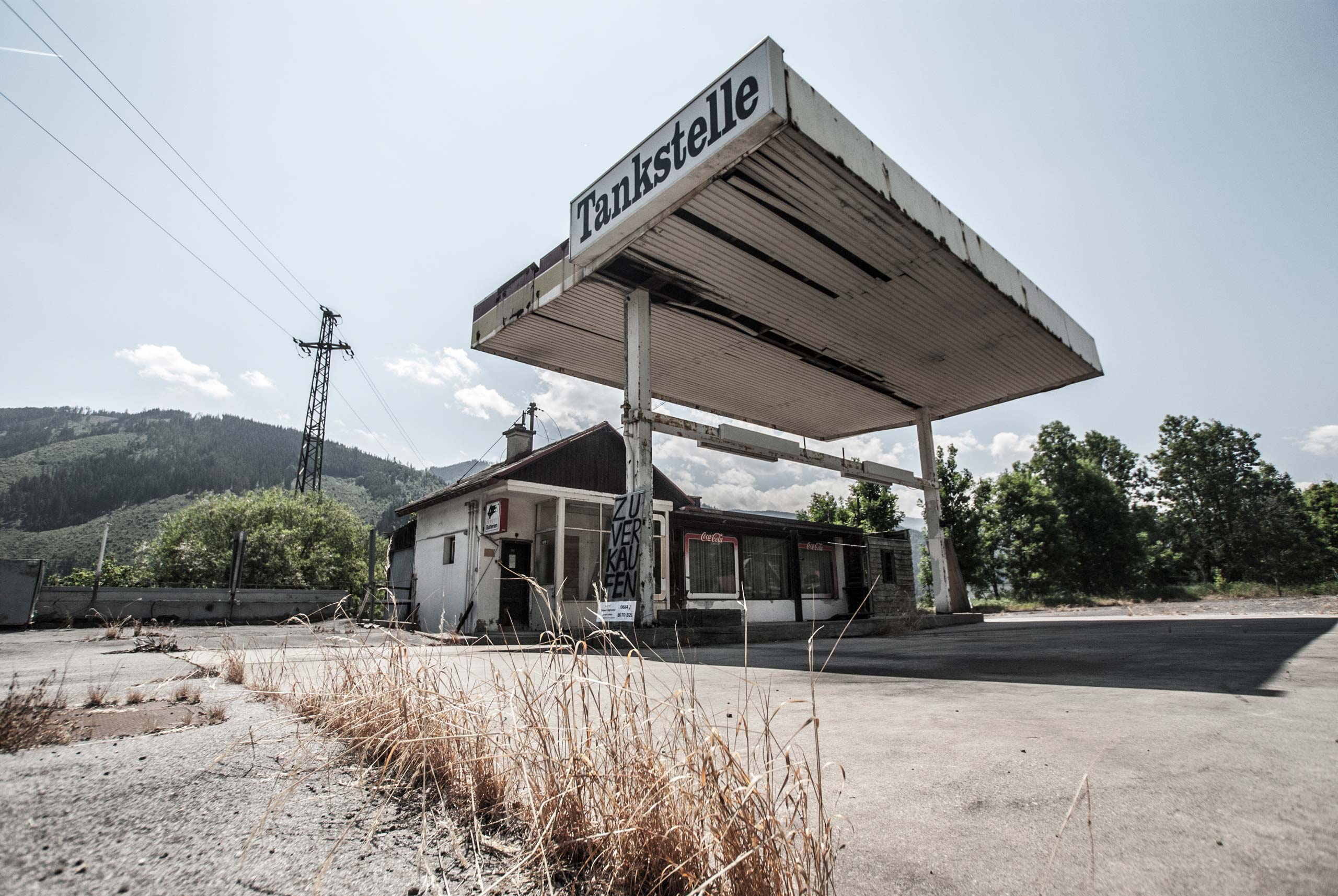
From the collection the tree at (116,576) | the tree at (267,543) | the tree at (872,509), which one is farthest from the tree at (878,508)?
the tree at (116,576)

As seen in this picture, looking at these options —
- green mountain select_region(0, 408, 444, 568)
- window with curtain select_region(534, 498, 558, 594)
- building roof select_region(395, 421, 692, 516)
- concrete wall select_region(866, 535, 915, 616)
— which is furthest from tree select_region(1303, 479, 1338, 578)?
green mountain select_region(0, 408, 444, 568)

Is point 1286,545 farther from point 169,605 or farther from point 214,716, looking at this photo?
point 169,605

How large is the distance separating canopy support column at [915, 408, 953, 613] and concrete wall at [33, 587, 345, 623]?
49.6 feet

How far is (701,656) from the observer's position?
6.90m

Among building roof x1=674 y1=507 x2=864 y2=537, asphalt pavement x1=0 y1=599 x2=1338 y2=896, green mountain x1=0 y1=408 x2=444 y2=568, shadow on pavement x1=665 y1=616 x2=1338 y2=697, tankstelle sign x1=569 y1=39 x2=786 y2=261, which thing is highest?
green mountain x1=0 y1=408 x2=444 y2=568

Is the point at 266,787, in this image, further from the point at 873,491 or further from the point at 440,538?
the point at 873,491

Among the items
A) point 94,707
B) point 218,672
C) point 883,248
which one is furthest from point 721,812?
point 883,248

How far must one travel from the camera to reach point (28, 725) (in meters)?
2.17

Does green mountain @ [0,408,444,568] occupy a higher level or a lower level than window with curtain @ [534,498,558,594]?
higher

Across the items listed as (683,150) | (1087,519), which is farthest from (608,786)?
(1087,519)

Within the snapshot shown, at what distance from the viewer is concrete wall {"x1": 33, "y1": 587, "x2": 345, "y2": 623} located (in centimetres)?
1453

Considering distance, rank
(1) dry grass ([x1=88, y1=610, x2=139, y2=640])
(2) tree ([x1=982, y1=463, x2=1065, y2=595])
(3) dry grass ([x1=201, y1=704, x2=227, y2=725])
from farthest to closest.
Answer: (2) tree ([x1=982, y1=463, x2=1065, y2=595]) < (1) dry grass ([x1=88, y1=610, x2=139, y2=640]) < (3) dry grass ([x1=201, y1=704, x2=227, y2=725])

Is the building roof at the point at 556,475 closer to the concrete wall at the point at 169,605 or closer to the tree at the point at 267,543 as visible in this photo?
the concrete wall at the point at 169,605

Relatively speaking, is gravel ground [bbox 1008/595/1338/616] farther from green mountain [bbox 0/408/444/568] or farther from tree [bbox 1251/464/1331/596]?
green mountain [bbox 0/408/444/568]
